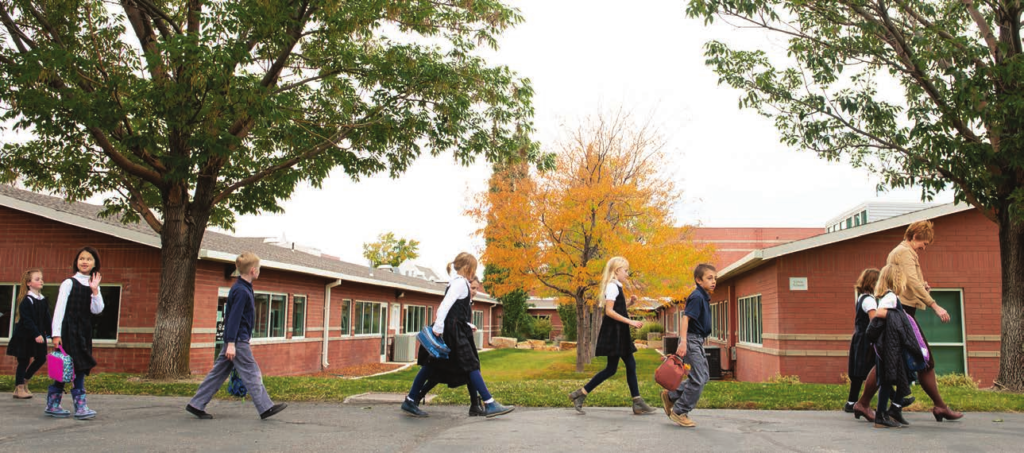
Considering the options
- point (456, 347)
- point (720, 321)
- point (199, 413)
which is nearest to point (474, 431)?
point (456, 347)

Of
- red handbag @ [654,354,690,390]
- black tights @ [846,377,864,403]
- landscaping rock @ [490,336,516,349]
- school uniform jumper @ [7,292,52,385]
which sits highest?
school uniform jumper @ [7,292,52,385]

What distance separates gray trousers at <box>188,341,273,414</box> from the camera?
721cm

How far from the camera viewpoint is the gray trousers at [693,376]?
689 cm

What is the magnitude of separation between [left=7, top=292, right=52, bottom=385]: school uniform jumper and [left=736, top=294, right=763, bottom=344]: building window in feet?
48.2

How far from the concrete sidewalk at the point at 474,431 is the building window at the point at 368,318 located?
16770 mm

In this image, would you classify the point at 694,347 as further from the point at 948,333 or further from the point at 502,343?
the point at 502,343

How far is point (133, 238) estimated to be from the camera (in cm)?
1486

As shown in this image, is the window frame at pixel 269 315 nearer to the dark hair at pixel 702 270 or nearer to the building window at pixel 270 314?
the building window at pixel 270 314

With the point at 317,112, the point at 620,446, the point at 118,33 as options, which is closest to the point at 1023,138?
the point at 620,446

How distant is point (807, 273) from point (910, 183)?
130 inches

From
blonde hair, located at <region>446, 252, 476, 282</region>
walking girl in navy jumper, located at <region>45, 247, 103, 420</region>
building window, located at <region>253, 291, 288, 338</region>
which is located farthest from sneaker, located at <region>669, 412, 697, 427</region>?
building window, located at <region>253, 291, 288, 338</region>

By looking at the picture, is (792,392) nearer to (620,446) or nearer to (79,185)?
(620,446)

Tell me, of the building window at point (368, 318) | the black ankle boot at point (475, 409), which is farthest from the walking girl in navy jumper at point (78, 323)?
the building window at point (368, 318)

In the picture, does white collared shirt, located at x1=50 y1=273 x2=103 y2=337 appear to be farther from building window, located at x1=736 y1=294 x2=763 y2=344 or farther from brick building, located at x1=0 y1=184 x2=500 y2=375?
building window, located at x1=736 y1=294 x2=763 y2=344
